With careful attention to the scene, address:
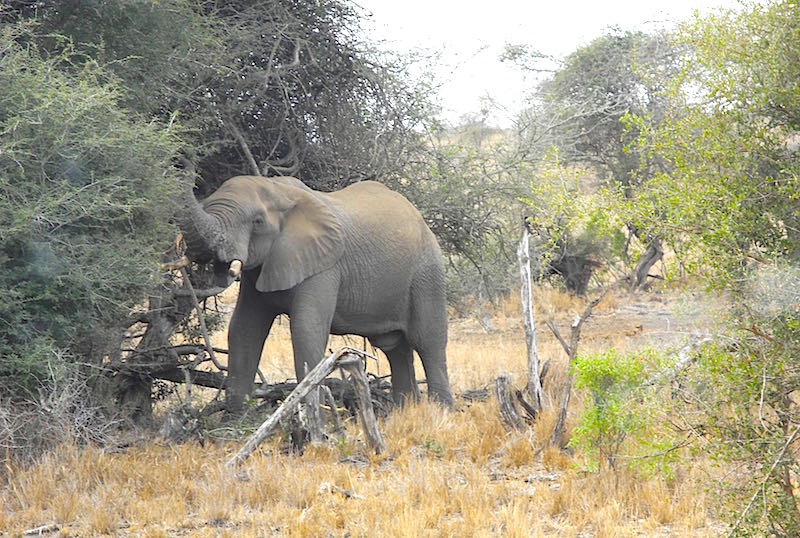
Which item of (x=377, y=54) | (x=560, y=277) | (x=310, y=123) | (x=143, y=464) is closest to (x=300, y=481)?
(x=143, y=464)

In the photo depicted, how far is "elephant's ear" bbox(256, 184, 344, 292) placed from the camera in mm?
9844

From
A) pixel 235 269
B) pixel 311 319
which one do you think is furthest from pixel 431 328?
pixel 235 269

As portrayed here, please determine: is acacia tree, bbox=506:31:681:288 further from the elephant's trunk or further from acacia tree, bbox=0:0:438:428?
the elephant's trunk

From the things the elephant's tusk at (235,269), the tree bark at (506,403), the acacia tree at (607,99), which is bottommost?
the tree bark at (506,403)

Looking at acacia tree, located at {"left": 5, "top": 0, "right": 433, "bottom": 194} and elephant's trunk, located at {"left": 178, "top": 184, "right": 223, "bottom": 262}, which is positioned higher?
acacia tree, located at {"left": 5, "top": 0, "right": 433, "bottom": 194}

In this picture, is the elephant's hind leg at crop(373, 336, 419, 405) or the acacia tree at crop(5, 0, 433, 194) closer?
the acacia tree at crop(5, 0, 433, 194)

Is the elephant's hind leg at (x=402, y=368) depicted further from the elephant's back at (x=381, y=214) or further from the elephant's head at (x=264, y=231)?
the elephant's head at (x=264, y=231)

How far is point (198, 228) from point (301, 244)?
1.19 metres

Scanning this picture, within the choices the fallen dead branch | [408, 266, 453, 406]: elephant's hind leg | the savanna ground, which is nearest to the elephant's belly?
[408, 266, 453, 406]: elephant's hind leg

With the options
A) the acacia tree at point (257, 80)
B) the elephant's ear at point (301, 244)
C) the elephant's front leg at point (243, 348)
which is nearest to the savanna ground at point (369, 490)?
the elephant's front leg at point (243, 348)

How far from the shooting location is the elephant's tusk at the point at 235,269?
973 cm

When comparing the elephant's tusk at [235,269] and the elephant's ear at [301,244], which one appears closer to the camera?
the elephant's tusk at [235,269]

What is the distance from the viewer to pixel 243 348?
10.2 metres

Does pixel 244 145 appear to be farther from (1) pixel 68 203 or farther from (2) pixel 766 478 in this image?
(2) pixel 766 478
